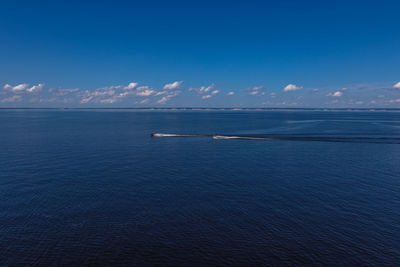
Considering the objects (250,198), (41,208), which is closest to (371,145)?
(250,198)

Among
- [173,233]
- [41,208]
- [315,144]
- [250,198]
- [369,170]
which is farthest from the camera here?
[315,144]

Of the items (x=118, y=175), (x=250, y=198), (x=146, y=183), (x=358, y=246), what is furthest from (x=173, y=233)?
(x=118, y=175)

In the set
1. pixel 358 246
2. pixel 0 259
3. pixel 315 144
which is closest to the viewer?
pixel 0 259

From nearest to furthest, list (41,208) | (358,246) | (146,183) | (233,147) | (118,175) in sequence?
1. (358,246)
2. (41,208)
3. (146,183)
4. (118,175)
5. (233,147)

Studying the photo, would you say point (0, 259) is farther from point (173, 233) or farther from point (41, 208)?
point (173, 233)

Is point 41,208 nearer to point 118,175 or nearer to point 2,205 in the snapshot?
point 2,205

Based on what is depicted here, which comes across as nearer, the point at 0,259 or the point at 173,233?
the point at 0,259

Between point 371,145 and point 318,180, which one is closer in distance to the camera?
point 318,180

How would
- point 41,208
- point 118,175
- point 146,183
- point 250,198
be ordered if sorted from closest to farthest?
point 41,208, point 250,198, point 146,183, point 118,175

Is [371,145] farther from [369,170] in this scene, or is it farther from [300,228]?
[300,228]
